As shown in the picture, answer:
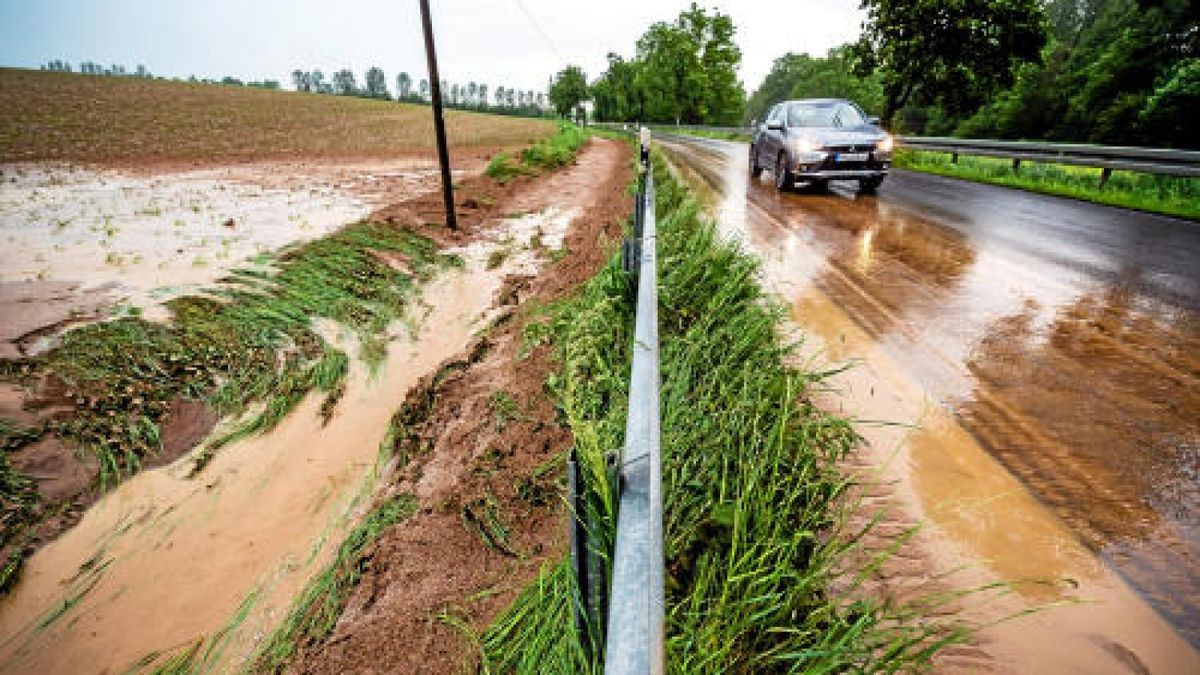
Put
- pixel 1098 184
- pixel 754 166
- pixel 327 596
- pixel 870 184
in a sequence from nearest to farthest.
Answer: pixel 327 596
pixel 870 184
pixel 1098 184
pixel 754 166

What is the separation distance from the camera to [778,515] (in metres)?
1.73

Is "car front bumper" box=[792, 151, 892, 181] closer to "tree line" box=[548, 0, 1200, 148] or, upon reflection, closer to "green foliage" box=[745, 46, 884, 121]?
"tree line" box=[548, 0, 1200, 148]

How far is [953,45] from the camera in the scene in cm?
1742

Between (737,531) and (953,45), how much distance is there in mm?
21953

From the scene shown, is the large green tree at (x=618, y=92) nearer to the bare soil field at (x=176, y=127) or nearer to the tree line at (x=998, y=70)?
the tree line at (x=998, y=70)

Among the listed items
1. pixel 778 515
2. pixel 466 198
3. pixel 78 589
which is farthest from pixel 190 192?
pixel 778 515

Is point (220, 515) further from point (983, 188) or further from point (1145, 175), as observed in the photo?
point (1145, 175)

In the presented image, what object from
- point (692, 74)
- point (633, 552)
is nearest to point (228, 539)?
point (633, 552)

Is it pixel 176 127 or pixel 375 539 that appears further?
pixel 176 127

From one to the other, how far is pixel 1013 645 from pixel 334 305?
5844mm

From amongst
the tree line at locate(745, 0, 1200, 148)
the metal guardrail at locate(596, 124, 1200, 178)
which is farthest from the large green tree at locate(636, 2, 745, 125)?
the metal guardrail at locate(596, 124, 1200, 178)

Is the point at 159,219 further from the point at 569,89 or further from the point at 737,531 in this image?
the point at 569,89

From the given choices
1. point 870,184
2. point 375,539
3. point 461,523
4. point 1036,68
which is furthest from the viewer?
point 1036,68

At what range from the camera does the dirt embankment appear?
1.96 meters
